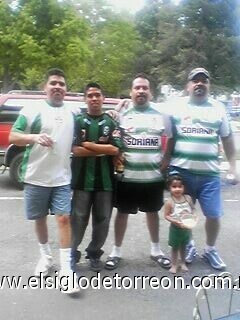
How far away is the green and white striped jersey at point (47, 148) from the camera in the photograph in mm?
3898

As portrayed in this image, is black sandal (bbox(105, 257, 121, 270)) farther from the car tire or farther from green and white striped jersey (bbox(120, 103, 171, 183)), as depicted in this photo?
the car tire

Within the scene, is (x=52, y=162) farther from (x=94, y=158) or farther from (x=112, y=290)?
(x=112, y=290)

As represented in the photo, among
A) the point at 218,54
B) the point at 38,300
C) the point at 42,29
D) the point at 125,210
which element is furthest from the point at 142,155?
the point at 218,54

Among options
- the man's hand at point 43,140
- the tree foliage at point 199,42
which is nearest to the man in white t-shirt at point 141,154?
the man's hand at point 43,140

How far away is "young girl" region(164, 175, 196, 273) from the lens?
4180mm

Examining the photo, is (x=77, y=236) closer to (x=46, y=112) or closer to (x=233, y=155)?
(x=46, y=112)

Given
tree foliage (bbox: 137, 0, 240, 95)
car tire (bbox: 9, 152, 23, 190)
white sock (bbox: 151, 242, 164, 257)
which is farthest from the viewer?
tree foliage (bbox: 137, 0, 240, 95)

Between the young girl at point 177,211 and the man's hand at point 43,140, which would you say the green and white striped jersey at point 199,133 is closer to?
the young girl at point 177,211

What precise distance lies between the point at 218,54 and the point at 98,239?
34.9 meters

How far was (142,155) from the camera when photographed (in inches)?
164

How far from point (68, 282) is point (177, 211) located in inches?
45.2

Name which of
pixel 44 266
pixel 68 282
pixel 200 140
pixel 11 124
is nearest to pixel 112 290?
pixel 68 282

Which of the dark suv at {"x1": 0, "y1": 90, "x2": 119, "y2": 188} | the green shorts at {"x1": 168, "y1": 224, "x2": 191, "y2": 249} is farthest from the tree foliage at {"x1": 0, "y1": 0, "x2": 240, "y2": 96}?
the green shorts at {"x1": 168, "y1": 224, "x2": 191, "y2": 249}

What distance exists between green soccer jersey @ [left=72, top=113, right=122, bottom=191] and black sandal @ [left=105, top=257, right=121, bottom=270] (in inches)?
29.8
